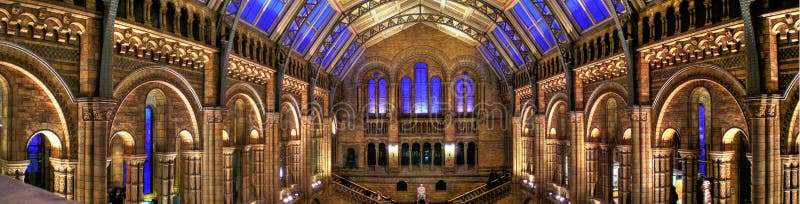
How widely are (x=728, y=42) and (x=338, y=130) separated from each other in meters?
29.5

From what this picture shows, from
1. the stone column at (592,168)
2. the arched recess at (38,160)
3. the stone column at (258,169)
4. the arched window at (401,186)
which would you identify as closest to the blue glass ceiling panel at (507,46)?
the stone column at (592,168)

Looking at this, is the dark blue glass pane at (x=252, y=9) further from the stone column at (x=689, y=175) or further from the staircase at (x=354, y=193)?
the staircase at (x=354, y=193)

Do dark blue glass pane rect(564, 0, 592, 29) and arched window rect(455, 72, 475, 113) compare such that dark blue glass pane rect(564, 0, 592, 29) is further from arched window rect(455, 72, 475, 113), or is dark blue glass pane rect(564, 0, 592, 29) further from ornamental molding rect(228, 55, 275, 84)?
arched window rect(455, 72, 475, 113)

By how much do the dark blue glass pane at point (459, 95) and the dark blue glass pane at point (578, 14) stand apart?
57.6ft

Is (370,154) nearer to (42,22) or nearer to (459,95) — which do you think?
(459,95)

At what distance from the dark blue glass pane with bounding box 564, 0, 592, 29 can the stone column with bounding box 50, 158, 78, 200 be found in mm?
17421

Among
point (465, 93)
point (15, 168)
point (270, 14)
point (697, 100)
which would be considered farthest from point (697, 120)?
point (465, 93)

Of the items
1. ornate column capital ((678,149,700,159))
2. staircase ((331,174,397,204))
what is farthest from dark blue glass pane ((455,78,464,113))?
ornate column capital ((678,149,700,159))

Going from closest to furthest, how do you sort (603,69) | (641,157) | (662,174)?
(641,157)
(662,174)
(603,69)

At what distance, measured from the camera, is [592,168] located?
21.6 meters

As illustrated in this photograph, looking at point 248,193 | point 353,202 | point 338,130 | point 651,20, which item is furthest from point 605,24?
point 338,130

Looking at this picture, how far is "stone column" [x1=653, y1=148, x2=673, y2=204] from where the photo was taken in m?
16.0

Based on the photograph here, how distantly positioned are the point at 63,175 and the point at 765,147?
15.6 m

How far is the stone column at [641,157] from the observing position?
15922 millimetres
